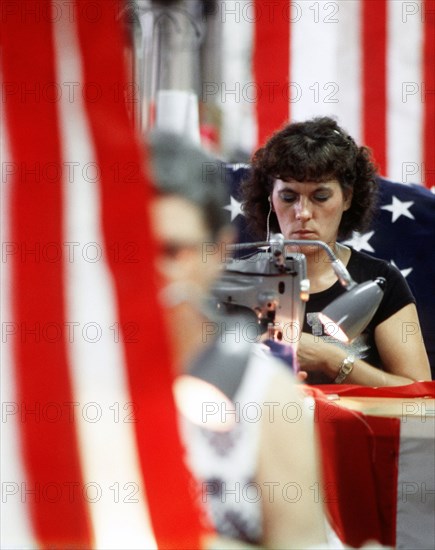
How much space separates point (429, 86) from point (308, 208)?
2.47ft

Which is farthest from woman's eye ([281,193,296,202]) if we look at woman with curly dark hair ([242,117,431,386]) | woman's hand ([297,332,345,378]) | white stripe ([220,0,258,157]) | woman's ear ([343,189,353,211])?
white stripe ([220,0,258,157])

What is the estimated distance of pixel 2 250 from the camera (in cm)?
67

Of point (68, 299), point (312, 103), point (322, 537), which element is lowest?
point (322, 537)

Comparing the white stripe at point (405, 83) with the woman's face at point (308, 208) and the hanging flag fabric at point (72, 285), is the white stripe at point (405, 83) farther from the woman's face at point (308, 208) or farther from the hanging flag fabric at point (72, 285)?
the hanging flag fabric at point (72, 285)

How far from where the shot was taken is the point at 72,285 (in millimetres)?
708

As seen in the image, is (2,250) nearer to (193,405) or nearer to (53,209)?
(53,209)

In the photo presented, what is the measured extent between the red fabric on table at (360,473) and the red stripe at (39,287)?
55 cm

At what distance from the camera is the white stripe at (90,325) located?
2.30 ft

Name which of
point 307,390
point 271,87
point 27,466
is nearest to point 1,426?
point 27,466

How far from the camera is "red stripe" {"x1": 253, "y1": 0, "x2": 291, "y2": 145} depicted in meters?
2.17

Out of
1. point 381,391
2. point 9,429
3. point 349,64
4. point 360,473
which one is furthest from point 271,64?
point 9,429

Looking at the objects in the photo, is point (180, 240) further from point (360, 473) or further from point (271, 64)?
point (271, 64)

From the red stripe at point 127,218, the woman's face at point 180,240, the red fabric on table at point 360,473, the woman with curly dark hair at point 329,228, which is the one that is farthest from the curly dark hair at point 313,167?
the red stripe at point 127,218

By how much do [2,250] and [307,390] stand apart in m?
0.71
